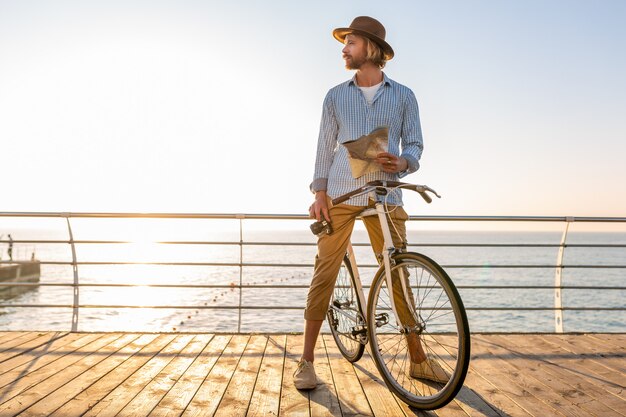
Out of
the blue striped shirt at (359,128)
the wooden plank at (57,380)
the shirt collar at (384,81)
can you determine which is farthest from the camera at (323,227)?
the wooden plank at (57,380)

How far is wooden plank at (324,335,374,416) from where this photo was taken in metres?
2.28

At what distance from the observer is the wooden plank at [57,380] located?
2295 millimetres

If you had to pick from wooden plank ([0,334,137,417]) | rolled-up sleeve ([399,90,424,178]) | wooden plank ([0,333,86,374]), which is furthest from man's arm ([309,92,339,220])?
wooden plank ([0,333,86,374])

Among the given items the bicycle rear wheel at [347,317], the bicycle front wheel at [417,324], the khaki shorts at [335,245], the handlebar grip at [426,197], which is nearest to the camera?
the bicycle front wheel at [417,324]

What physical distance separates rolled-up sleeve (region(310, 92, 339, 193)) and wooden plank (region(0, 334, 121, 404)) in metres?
1.60

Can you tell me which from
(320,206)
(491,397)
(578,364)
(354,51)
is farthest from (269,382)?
(578,364)

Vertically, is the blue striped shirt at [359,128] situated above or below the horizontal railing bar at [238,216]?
above

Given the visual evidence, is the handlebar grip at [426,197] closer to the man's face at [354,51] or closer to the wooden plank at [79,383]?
the man's face at [354,51]

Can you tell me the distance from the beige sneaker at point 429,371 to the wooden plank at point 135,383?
1.26 m

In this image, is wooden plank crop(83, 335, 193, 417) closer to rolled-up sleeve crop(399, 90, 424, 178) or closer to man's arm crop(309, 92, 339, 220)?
man's arm crop(309, 92, 339, 220)

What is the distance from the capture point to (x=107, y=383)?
263cm

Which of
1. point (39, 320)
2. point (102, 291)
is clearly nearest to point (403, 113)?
point (39, 320)

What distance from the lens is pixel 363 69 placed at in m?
2.67

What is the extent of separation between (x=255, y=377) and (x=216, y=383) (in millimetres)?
208
